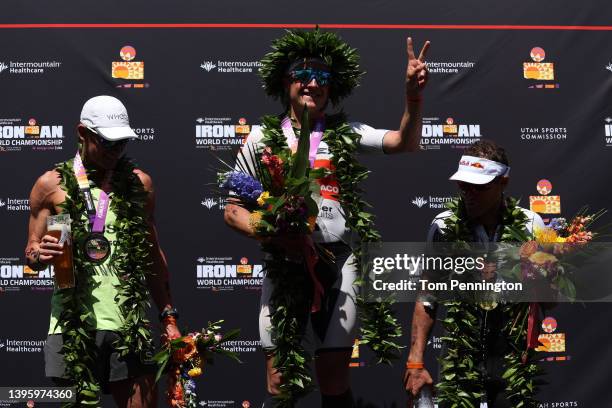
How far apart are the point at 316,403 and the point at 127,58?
2.51m

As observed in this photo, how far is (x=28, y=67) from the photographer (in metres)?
6.17

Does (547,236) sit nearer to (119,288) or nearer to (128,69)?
(119,288)

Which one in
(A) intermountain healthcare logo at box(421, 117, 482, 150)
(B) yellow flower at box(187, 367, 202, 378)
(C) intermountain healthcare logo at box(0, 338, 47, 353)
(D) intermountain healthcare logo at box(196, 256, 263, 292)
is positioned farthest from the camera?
(A) intermountain healthcare logo at box(421, 117, 482, 150)

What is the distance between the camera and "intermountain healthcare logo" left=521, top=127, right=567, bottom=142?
20.4ft

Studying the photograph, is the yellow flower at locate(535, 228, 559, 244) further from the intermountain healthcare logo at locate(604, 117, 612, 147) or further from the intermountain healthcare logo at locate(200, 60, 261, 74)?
the intermountain healthcare logo at locate(200, 60, 261, 74)

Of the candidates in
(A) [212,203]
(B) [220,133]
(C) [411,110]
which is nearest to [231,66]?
(B) [220,133]

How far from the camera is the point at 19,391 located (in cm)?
602

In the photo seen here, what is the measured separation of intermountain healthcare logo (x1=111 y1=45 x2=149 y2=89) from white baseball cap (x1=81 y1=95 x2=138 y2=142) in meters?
1.81

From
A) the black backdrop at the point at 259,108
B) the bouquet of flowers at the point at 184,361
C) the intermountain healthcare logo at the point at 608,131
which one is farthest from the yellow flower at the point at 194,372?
the intermountain healthcare logo at the point at 608,131

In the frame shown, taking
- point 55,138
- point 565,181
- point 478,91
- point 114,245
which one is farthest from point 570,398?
point 55,138

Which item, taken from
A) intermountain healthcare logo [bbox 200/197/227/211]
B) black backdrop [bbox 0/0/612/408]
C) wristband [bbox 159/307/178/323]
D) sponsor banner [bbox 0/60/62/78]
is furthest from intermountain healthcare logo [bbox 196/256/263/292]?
wristband [bbox 159/307/178/323]

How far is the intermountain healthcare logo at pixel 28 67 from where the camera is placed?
617 centimetres

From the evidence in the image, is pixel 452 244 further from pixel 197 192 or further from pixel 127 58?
pixel 127 58

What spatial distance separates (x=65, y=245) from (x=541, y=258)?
79.6 inches
